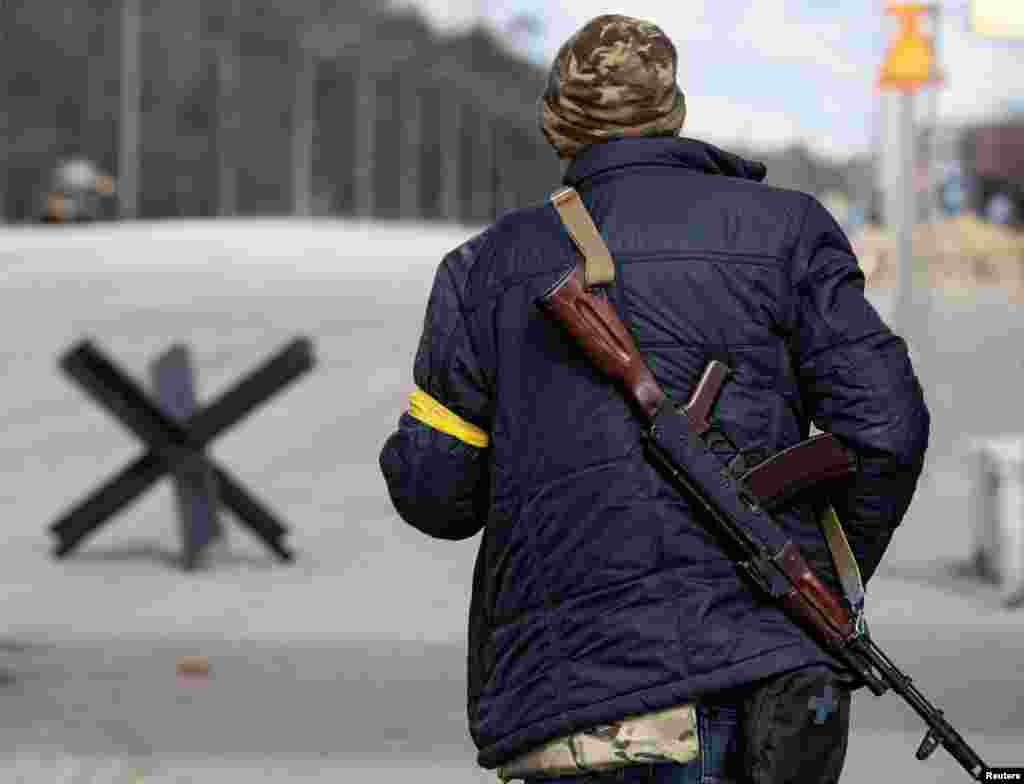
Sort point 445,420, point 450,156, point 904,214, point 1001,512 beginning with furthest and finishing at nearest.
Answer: point 450,156, point 904,214, point 1001,512, point 445,420

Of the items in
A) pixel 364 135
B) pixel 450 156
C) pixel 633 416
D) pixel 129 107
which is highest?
pixel 633 416

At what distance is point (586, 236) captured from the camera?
148 inches

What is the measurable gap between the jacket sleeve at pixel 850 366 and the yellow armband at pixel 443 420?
1.55 feet

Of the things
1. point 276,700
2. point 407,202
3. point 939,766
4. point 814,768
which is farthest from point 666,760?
point 407,202

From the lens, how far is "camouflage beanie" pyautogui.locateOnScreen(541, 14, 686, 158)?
12.4ft

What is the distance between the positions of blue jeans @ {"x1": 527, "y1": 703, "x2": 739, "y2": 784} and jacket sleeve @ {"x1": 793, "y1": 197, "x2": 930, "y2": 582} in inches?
15.6

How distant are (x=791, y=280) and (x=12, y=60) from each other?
3233 inches

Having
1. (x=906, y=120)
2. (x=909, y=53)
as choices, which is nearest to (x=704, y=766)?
→ (x=909, y=53)

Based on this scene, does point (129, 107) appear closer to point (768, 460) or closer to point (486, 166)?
point (486, 166)

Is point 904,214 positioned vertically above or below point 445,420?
below

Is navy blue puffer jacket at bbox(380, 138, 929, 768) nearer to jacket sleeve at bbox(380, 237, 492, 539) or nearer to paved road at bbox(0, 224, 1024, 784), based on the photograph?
jacket sleeve at bbox(380, 237, 492, 539)

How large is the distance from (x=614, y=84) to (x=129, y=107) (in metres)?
87.6

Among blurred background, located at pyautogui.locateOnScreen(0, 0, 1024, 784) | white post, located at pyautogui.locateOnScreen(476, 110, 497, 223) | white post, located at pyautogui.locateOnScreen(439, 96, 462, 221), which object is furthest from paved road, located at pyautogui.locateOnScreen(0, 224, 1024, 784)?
white post, located at pyautogui.locateOnScreen(476, 110, 497, 223)

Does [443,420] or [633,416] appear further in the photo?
[443,420]
